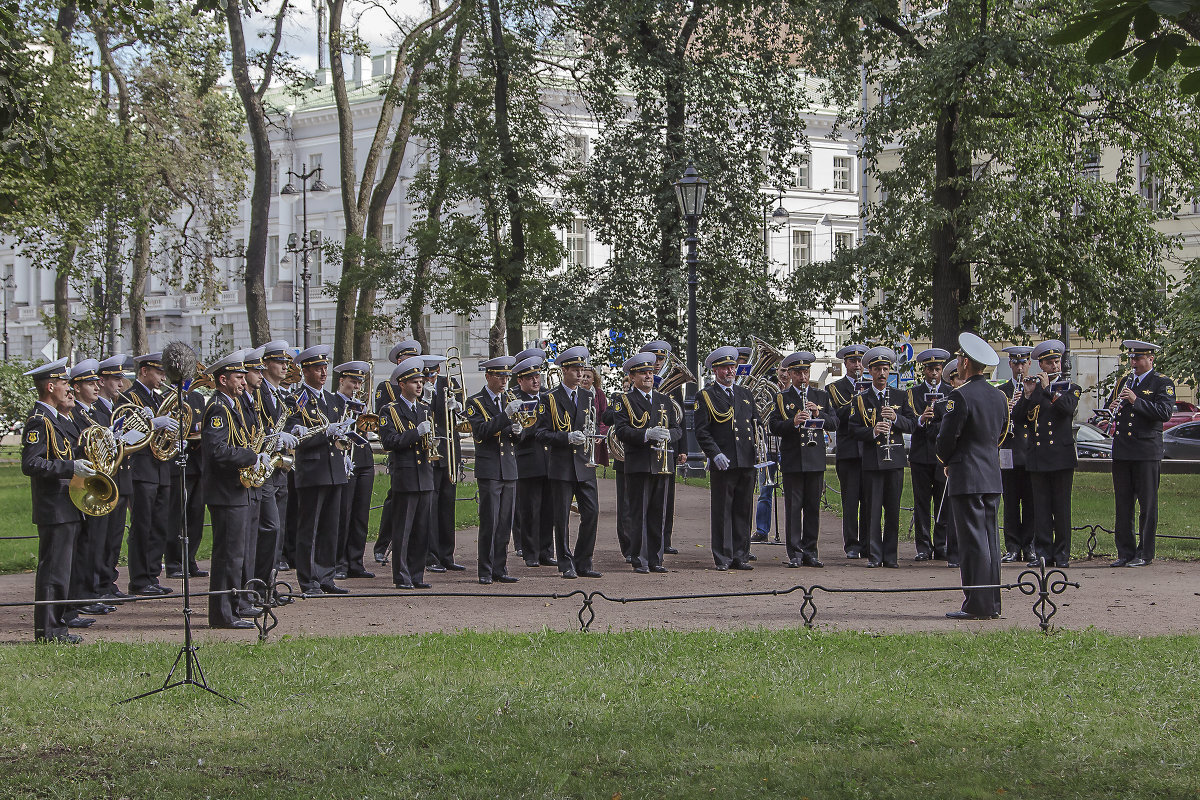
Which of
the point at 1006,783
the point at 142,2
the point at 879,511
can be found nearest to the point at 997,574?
the point at 879,511

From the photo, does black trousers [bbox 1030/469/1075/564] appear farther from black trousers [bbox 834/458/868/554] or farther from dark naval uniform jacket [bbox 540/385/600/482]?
dark naval uniform jacket [bbox 540/385/600/482]

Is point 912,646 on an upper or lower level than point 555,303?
lower

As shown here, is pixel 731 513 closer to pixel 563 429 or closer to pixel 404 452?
pixel 563 429

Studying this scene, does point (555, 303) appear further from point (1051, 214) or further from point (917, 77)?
point (1051, 214)

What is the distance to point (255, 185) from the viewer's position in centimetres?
2728

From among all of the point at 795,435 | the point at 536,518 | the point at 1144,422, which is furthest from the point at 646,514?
the point at 1144,422

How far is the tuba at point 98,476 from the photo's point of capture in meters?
9.37

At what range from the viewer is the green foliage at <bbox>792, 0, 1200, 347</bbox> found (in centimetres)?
2267

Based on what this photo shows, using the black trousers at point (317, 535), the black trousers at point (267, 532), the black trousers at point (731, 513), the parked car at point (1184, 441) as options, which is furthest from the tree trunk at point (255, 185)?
the parked car at point (1184, 441)

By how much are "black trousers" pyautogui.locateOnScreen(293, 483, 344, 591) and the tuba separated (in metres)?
2.24

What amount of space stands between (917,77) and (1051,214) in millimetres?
3855

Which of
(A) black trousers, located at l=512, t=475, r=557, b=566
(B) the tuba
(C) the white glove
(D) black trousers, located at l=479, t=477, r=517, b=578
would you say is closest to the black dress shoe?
(B) the tuba

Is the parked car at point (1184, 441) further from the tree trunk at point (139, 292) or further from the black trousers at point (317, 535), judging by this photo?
the tree trunk at point (139, 292)

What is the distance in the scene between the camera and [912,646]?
8.74 m
